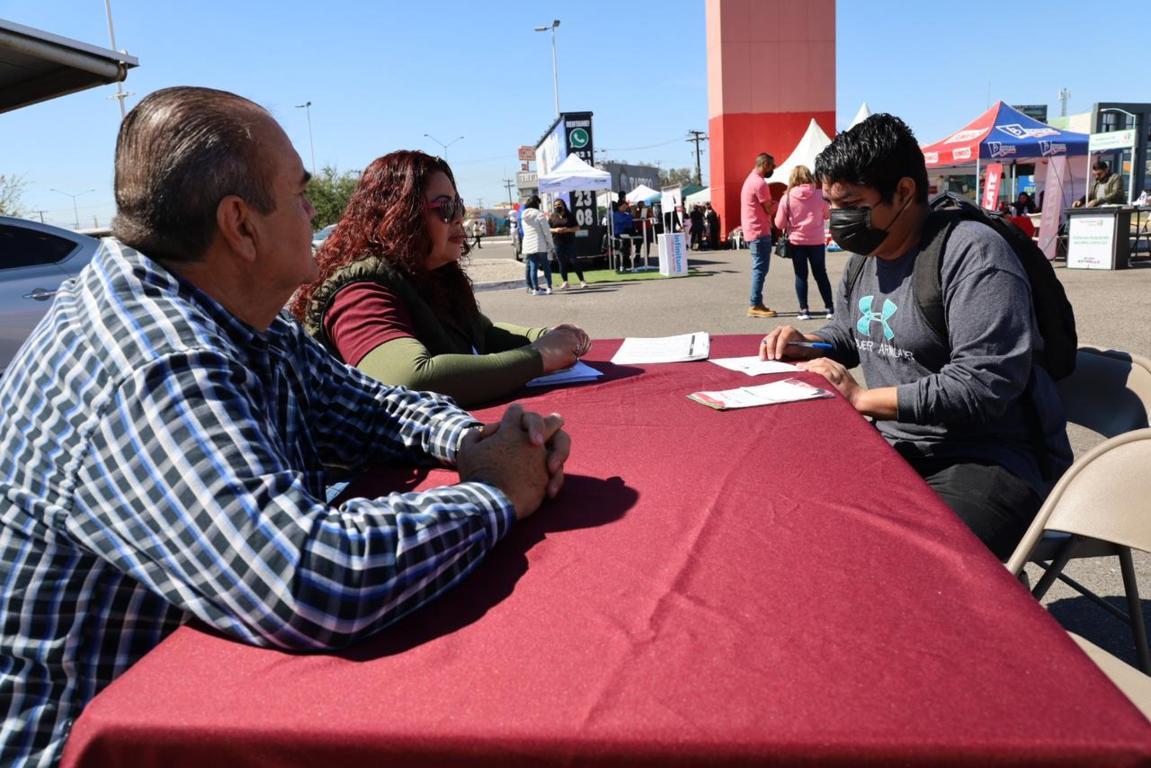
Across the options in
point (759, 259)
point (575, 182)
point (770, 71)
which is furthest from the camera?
point (770, 71)

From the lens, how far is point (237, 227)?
1.24m

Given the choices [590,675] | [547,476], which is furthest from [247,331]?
[590,675]

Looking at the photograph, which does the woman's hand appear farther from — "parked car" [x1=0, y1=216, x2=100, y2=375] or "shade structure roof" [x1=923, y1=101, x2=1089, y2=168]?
"shade structure roof" [x1=923, y1=101, x2=1089, y2=168]

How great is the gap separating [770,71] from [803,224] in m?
16.7

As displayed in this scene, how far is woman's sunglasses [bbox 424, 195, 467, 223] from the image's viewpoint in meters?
2.63

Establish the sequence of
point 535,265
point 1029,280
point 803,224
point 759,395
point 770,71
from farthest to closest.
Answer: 1. point 770,71
2. point 535,265
3. point 803,224
4. point 1029,280
5. point 759,395

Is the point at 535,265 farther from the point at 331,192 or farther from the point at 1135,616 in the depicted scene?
the point at 331,192

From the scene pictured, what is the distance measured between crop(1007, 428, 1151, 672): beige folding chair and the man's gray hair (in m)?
1.72

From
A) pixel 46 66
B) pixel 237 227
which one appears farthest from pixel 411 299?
pixel 46 66

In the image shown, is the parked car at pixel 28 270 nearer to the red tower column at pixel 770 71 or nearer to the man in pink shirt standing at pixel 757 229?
the man in pink shirt standing at pixel 757 229

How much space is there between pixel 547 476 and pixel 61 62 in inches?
160

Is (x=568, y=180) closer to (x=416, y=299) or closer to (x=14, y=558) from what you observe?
(x=416, y=299)

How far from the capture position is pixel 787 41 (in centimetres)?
2398

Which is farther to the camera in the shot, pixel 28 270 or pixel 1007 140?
pixel 1007 140
